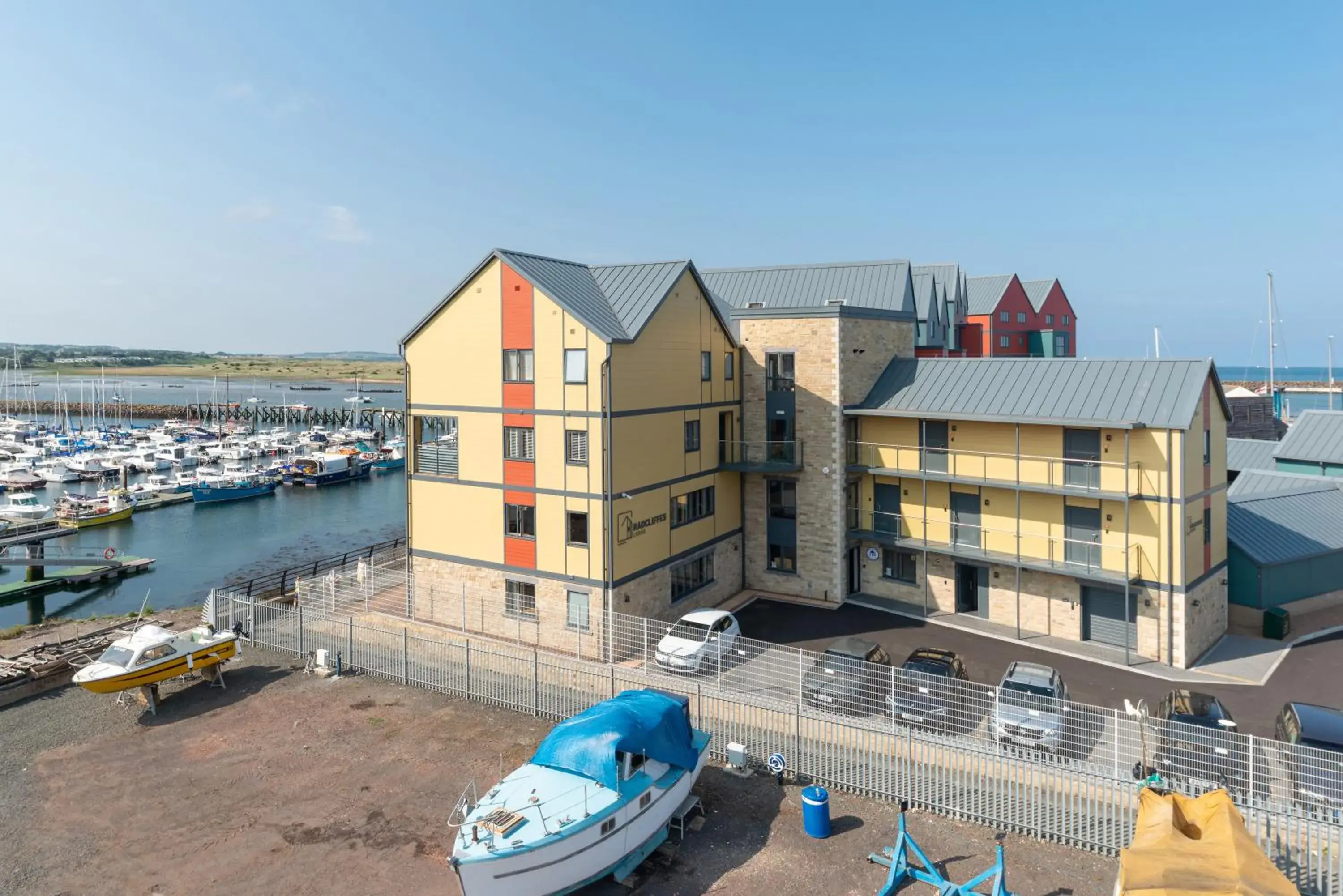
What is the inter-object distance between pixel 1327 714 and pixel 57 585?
5684cm

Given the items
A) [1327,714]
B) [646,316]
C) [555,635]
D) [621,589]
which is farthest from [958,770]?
[646,316]

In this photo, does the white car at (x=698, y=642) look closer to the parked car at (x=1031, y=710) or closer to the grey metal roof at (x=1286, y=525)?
the parked car at (x=1031, y=710)

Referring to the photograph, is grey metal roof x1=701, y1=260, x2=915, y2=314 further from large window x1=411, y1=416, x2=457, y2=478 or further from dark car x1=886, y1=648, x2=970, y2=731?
dark car x1=886, y1=648, x2=970, y2=731

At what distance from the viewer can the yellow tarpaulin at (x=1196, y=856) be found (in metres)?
10.3

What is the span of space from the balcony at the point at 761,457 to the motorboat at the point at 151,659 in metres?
17.7

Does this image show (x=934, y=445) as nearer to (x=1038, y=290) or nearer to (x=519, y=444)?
(x=519, y=444)

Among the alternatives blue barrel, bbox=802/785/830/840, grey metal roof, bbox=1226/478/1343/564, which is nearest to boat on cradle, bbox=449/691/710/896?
blue barrel, bbox=802/785/830/840

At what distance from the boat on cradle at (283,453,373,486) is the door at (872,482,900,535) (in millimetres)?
66785

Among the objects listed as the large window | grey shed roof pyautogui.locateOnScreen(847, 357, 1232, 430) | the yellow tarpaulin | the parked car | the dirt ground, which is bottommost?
the dirt ground

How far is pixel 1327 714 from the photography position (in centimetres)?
1712

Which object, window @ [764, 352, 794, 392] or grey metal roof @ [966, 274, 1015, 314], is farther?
grey metal roof @ [966, 274, 1015, 314]

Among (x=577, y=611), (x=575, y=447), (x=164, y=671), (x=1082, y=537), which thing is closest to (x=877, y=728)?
(x=577, y=611)

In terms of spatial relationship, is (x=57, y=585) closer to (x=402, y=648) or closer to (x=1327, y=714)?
(x=402, y=648)

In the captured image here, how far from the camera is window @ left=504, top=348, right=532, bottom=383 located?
84.5 feet
